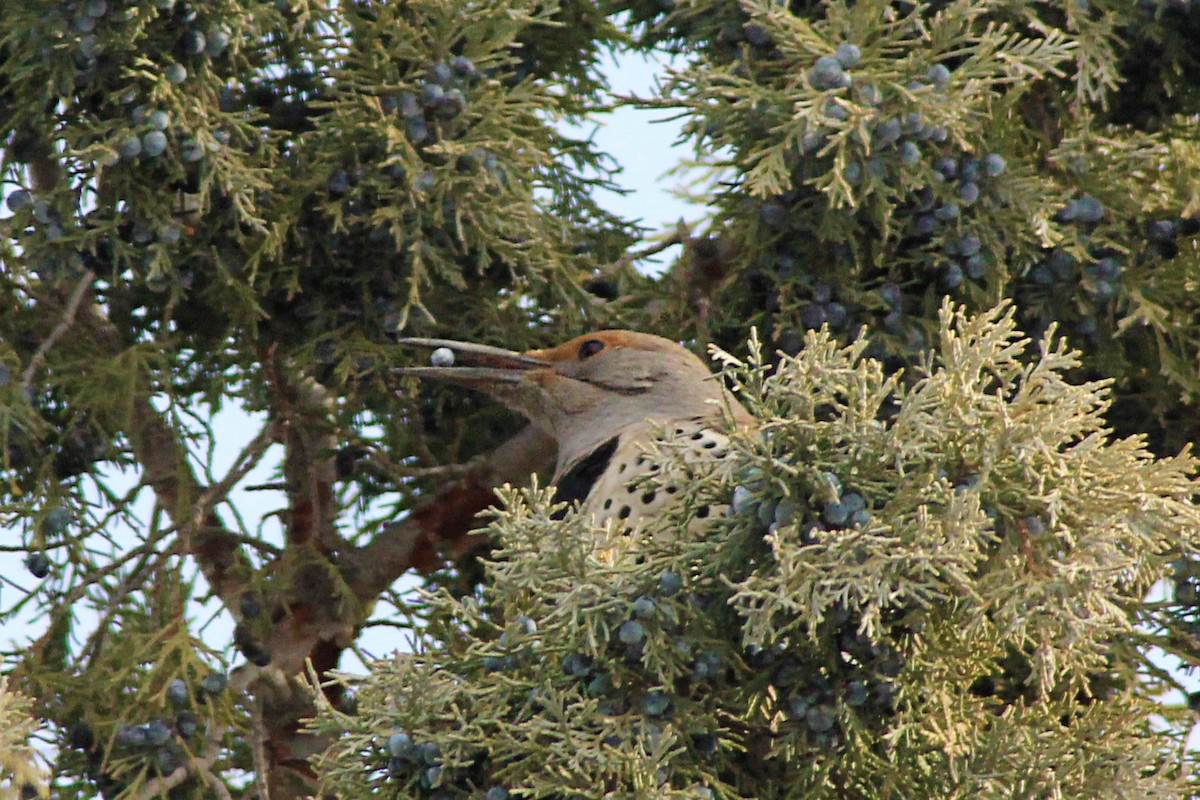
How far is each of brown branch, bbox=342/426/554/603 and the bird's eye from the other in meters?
0.25

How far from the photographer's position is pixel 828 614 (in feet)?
A: 8.50

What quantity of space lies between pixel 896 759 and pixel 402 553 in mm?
1683

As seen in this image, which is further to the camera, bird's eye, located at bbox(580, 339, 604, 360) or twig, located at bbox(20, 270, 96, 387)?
bird's eye, located at bbox(580, 339, 604, 360)

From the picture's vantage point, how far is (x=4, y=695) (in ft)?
9.03

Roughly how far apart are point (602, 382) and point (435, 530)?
20.1 inches

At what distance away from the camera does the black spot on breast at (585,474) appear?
153 inches

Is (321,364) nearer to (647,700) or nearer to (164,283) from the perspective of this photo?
(164,283)

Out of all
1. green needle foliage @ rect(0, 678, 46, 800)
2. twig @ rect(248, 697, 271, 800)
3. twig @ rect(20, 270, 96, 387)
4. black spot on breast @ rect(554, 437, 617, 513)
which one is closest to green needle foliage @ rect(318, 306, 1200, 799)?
green needle foliage @ rect(0, 678, 46, 800)

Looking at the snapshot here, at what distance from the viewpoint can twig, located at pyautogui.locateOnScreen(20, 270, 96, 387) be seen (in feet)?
12.1

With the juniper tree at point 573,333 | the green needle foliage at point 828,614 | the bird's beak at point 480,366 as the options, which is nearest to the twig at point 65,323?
the juniper tree at point 573,333

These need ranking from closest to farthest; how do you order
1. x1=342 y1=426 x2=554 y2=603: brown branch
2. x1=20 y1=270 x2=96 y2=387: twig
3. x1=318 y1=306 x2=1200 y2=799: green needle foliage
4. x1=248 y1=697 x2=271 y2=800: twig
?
x1=318 y1=306 x2=1200 y2=799: green needle foliage < x1=248 y1=697 x2=271 y2=800: twig < x1=20 y1=270 x2=96 y2=387: twig < x1=342 y1=426 x2=554 y2=603: brown branch

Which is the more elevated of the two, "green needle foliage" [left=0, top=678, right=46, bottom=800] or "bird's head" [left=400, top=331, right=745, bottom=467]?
"bird's head" [left=400, top=331, right=745, bottom=467]

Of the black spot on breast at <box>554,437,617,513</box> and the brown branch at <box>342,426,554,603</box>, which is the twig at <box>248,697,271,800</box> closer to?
the brown branch at <box>342,426,554,603</box>

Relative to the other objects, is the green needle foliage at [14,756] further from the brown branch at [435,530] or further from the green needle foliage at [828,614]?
the brown branch at [435,530]
